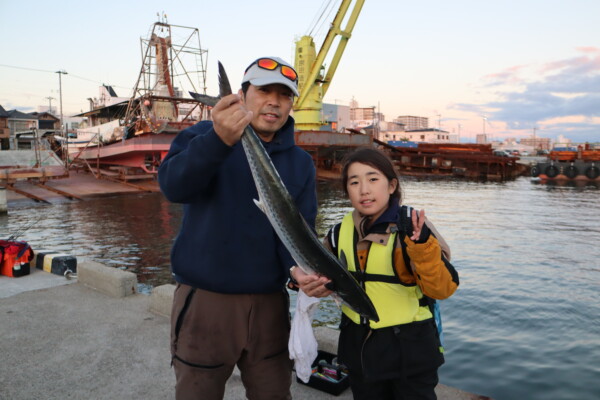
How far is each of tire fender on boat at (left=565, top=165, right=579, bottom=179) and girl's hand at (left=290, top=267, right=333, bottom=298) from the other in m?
50.7

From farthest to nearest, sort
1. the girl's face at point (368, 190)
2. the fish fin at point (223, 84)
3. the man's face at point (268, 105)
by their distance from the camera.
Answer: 1. the girl's face at point (368, 190)
2. the man's face at point (268, 105)
3. the fish fin at point (223, 84)

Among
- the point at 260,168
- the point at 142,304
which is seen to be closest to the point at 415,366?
the point at 260,168

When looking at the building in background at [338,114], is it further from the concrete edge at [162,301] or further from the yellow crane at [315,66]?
the concrete edge at [162,301]

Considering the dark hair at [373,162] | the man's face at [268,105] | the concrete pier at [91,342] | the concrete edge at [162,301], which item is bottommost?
the concrete pier at [91,342]

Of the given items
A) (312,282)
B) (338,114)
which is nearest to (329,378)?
(312,282)

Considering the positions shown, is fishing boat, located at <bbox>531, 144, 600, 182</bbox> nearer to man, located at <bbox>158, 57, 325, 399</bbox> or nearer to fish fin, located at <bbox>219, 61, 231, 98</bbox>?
man, located at <bbox>158, 57, 325, 399</bbox>

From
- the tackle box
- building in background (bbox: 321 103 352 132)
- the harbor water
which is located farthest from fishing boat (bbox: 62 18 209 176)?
building in background (bbox: 321 103 352 132)

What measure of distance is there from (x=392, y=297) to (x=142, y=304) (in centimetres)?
476

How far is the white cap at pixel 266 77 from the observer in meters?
2.37

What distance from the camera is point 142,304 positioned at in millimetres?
6254

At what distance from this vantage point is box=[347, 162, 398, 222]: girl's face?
2748mm

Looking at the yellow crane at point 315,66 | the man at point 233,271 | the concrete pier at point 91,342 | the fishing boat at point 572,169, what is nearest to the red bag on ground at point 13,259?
the concrete pier at point 91,342

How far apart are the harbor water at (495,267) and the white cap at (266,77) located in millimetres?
5578

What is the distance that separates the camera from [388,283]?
2.69 m
